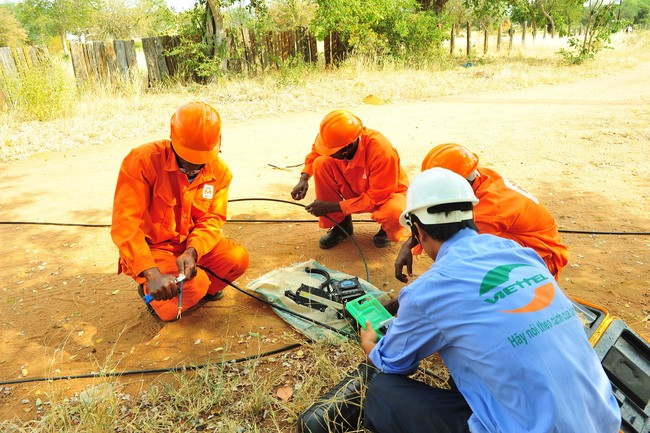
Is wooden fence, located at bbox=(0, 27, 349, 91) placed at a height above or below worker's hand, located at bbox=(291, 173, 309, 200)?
above

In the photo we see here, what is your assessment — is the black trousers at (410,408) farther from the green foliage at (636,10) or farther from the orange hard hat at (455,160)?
the green foliage at (636,10)

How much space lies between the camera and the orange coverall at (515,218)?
2883 mm

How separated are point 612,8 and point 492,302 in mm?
18056

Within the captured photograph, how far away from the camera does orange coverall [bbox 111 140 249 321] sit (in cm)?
301

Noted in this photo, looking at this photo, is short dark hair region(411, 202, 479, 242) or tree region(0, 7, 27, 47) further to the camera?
tree region(0, 7, 27, 47)

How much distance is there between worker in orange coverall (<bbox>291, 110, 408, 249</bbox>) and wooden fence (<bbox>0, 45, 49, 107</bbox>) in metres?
7.21

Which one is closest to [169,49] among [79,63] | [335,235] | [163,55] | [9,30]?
[163,55]

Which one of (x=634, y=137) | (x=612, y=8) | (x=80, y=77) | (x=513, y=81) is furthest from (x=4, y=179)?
(x=612, y=8)

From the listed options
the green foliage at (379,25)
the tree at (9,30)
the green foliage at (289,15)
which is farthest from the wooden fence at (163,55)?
the tree at (9,30)

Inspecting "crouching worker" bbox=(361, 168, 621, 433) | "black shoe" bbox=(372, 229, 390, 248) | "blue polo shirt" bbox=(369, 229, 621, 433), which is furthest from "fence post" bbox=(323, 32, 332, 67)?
"blue polo shirt" bbox=(369, 229, 621, 433)

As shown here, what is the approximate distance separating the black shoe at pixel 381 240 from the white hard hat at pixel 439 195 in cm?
230

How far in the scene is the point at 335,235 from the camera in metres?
4.46

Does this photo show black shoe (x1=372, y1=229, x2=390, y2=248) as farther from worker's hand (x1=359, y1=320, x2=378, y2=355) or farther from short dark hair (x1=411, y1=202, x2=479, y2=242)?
short dark hair (x1=411, y1=202, x2=479, y2=242)

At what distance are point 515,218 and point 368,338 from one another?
3.93ft
